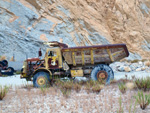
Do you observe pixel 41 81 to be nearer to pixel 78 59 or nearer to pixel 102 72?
pixel 78 59

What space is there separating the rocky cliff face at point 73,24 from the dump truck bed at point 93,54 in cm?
1171

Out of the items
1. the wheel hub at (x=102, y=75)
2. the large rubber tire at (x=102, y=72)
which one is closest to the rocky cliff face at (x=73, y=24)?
the large rubber tire at (x=102, y=72)

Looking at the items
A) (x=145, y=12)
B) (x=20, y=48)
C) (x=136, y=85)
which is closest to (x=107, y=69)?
(x=136, y=85)

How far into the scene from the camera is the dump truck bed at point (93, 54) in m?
7.36

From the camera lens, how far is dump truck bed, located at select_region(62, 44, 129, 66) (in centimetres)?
736

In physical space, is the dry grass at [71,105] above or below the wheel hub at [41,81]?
below

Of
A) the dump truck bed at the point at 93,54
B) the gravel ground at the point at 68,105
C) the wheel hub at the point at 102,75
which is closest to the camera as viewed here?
the gravel ground at the point at 68,105

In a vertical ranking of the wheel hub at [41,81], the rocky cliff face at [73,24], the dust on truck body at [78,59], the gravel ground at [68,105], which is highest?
the rocky cliff face at [73,24]

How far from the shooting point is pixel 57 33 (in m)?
21.0

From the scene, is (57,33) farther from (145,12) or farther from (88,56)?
(145,12)

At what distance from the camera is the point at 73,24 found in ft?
75.8

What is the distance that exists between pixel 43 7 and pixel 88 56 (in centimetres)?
1659

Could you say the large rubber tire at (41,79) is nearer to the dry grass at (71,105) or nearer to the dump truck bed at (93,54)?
the dump truck bed at (93,54)

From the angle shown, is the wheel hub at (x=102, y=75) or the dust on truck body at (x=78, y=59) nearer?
the wheel hub at (x=102, y=75)
